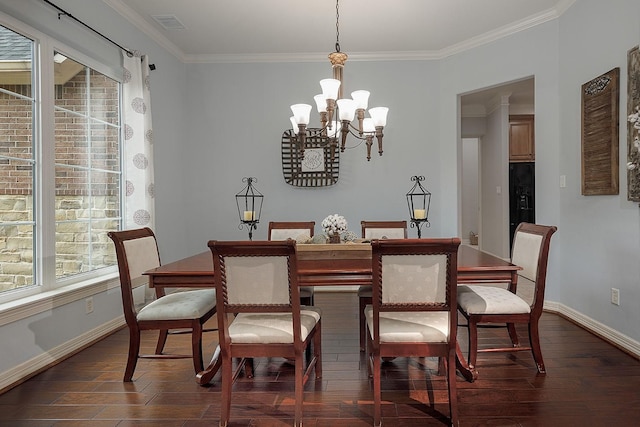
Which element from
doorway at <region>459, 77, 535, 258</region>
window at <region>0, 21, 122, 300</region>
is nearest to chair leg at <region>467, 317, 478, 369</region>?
window at <region>0, 21, 122, 300</region>

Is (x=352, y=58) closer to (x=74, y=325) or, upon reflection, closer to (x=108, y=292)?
(x=108, y=292)

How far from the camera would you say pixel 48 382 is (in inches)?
96.8

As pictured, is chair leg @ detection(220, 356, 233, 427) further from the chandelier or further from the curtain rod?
the curtain rod

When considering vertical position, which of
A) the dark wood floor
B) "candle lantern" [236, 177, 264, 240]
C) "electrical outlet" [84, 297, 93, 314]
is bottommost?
the dark wood floor

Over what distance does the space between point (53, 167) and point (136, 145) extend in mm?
862

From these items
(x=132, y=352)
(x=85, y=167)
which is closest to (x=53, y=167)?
(x=85, y=167)

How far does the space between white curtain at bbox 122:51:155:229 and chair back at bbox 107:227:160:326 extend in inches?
40.5

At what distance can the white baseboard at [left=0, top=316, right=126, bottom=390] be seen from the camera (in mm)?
2410

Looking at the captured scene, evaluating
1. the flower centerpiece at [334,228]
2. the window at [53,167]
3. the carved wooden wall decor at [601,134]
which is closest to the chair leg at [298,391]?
the flower centerpiece at [334,228]

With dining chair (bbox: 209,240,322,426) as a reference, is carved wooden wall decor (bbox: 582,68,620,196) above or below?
above

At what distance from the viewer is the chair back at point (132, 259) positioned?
2.36m

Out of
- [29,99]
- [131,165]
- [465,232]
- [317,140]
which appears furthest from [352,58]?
[465,232]

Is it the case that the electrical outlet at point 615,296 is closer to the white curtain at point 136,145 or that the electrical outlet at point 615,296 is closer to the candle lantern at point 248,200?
the candle lantern at point 248,200

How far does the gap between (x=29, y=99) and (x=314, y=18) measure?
2.40 metres
